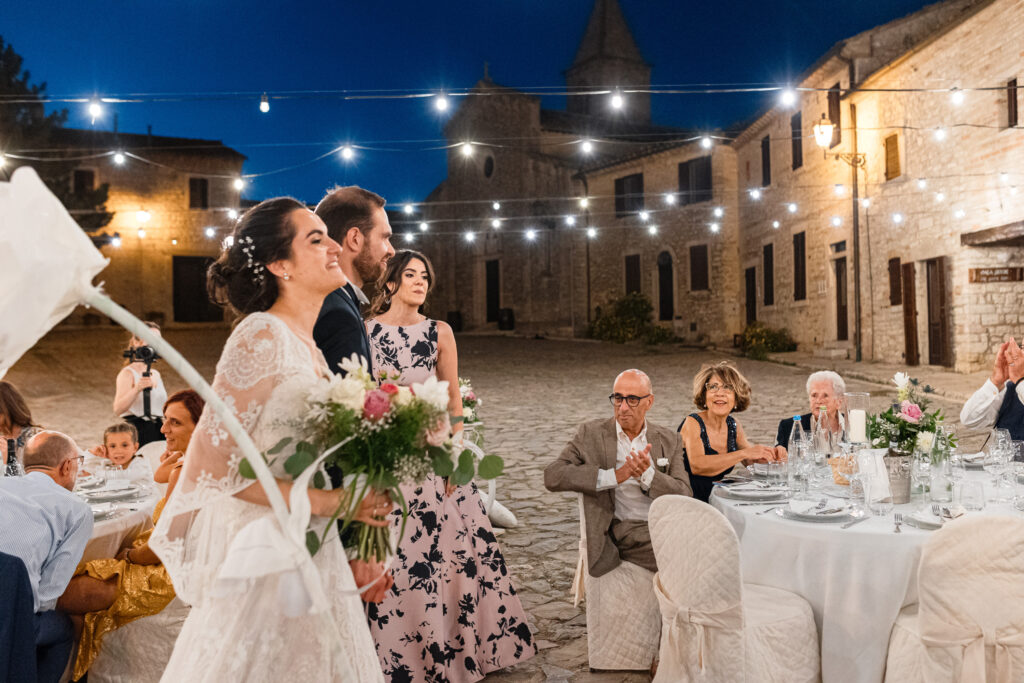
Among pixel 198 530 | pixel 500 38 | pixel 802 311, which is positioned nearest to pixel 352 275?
pixel 198 530

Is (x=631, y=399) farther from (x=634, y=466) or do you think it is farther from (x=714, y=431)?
(x=714, y=431)

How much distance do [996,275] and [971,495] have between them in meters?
13.3

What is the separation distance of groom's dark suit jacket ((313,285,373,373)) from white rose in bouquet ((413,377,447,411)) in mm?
405

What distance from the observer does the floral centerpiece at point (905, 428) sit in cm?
373

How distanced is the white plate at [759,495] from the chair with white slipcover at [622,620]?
20.8 inches

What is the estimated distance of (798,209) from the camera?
69.1 ft

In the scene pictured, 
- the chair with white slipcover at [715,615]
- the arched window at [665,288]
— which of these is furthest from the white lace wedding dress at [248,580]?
the arched window at [665,288]

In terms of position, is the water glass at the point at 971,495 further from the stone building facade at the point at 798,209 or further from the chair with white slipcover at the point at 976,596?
the stone building facade at the point at 798,209

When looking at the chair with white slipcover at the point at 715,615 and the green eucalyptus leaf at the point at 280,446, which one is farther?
the chair with white slipcover at the point at 715,615

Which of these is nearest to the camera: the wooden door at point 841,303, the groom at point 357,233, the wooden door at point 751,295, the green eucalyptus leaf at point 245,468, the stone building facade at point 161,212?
the green eucalyptus leaf at point 245,468

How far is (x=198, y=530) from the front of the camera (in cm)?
194

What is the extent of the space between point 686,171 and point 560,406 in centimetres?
1532

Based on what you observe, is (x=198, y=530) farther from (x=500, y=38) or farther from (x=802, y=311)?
(x=500, y=38)

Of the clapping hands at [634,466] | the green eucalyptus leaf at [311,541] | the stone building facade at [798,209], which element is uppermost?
the stone building facade at [798,209]
